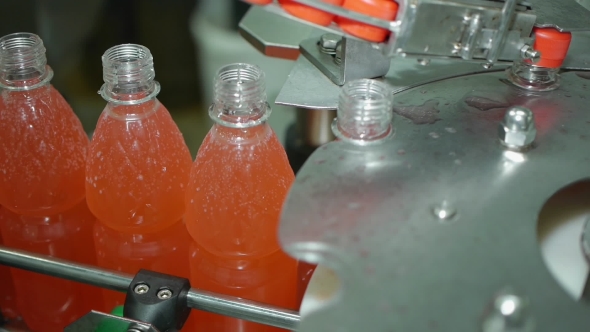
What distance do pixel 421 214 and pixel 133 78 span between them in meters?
0.26

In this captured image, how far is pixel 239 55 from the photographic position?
3.26 ft

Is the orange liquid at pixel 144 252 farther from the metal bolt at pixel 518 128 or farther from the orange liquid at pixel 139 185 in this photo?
the metal bolt at pixel 518 128

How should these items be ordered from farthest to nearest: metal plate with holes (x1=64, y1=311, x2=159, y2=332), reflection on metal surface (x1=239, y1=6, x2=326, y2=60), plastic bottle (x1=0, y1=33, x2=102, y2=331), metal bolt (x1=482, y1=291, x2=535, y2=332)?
reflection on metal surface (x1=239, y1=6, x2=326, y2=60)
plastic bottle (x1=0, y1=33, x2=102, y2=331)
metal plate with holes (x1=64, y1=311, x2=159, y2=332)
metal bolt (x1=482, y1=291, x2=535, y2=332)

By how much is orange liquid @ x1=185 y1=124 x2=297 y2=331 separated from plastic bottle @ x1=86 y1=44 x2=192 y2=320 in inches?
1.3

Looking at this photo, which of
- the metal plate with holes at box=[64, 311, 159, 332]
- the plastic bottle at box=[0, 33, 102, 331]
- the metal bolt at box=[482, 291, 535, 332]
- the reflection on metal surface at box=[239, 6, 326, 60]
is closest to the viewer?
the metal bolt at box=[482, 291, 535, 332]

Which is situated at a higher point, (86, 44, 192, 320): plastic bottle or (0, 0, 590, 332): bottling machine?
(0, 0, 590, 332): bottling machine

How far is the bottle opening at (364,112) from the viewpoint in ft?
1.44

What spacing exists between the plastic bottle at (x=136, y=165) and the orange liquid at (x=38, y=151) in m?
0.04

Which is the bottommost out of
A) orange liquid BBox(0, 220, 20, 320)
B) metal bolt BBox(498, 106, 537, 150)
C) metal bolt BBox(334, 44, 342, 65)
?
orange liquid BBox(0, 220, 20, 320)

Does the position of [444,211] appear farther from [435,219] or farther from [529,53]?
[529,53]

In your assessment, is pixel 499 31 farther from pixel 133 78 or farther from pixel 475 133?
pixel 133 78

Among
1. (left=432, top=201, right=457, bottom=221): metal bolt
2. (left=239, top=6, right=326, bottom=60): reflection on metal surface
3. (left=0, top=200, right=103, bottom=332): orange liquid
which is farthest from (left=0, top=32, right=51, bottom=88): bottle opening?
(left=432, top=201, right=457, bottom=221): metal bolt

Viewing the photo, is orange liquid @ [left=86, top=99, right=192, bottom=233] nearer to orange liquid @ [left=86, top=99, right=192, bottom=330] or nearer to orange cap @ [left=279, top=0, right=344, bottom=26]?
orange liquid @ [left=86, top=99, right=192, bottom=330]

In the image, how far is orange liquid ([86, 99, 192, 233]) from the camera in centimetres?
53
